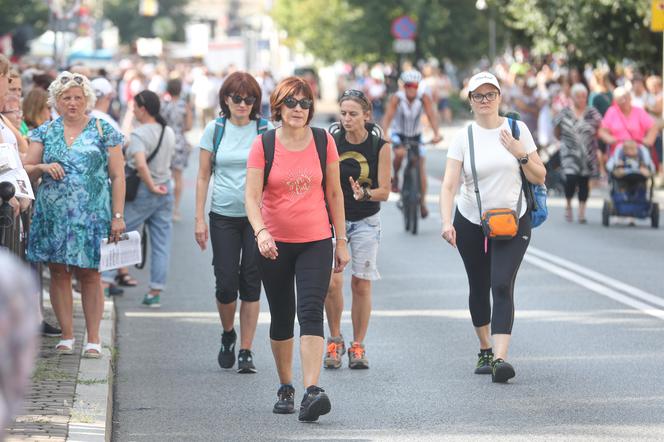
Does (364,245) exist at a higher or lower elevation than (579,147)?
lower

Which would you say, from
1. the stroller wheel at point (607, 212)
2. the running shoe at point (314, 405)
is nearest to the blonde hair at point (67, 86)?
the running shoe at point (314, 405)

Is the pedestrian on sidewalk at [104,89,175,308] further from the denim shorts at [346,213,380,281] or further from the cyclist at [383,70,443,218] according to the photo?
the cyclist at [383,70,443,218]

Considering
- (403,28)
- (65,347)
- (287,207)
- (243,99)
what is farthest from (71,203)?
(403,28)

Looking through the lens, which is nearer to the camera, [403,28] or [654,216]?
[654,216]

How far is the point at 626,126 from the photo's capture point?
60.4 ft

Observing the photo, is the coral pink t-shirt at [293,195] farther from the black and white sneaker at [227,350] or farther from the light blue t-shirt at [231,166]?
the black and white sneaker at [227,350]

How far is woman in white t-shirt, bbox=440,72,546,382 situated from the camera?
8383 millimetres

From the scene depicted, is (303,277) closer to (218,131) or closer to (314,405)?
(314,405)

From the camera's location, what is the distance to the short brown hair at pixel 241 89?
8797 mm

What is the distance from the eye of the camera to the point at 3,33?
5706 centimetres

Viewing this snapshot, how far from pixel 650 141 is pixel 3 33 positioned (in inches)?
1664

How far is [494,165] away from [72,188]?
243 cm

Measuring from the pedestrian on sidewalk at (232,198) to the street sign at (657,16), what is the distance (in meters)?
14.6

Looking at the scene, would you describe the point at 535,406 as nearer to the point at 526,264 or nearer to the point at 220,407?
the point at 220,407
